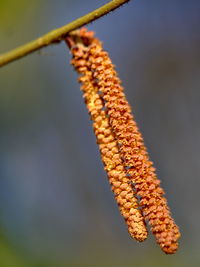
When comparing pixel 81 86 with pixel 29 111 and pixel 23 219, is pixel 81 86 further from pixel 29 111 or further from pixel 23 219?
pixel 29 111

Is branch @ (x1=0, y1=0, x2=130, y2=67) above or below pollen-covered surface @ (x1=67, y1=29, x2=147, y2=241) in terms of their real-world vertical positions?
above

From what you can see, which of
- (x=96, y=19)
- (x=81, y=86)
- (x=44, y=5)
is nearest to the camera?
(x=96, y=19)

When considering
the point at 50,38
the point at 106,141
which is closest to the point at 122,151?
the point at 106,141

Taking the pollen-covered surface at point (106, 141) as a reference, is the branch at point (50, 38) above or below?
above

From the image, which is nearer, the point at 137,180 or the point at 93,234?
the point at 137,180

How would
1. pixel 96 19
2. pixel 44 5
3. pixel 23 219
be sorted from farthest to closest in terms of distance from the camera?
pixel 44 5, pixel 23 219, pixel 96 19

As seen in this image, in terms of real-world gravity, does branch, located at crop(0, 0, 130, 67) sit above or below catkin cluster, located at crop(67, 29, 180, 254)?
above

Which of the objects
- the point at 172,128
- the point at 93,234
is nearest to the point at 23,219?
the point at 93,234
